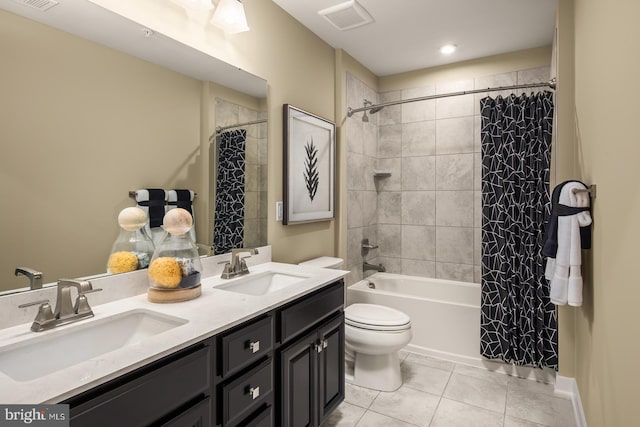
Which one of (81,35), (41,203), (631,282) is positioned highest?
(81,35)

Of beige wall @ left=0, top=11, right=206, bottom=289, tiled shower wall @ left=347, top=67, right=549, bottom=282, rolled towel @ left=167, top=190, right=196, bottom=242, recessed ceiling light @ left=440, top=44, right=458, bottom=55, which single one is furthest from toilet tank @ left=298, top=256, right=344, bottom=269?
recessed ceiling light @ left=440, top=44, right=458, bottom=55

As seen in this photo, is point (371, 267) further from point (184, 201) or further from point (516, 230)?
point (184, 201)

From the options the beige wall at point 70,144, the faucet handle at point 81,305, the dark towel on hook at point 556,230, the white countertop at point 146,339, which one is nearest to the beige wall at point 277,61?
the beige wall at point 70,144

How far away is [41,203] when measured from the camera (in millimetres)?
1188

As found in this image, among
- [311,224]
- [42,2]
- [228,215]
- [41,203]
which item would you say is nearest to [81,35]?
[42,2]

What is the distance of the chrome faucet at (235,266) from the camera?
6.06 feet

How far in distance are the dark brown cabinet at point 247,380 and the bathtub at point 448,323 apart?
1.16 m

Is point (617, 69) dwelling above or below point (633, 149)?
above

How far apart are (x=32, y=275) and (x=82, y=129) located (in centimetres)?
54

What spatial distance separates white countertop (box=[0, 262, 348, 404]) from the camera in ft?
2.57

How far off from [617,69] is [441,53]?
6.96ft

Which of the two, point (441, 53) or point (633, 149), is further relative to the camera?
point (441, 53)

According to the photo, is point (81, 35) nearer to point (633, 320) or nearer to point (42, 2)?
point (42, 2)

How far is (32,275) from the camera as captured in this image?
1148mm
